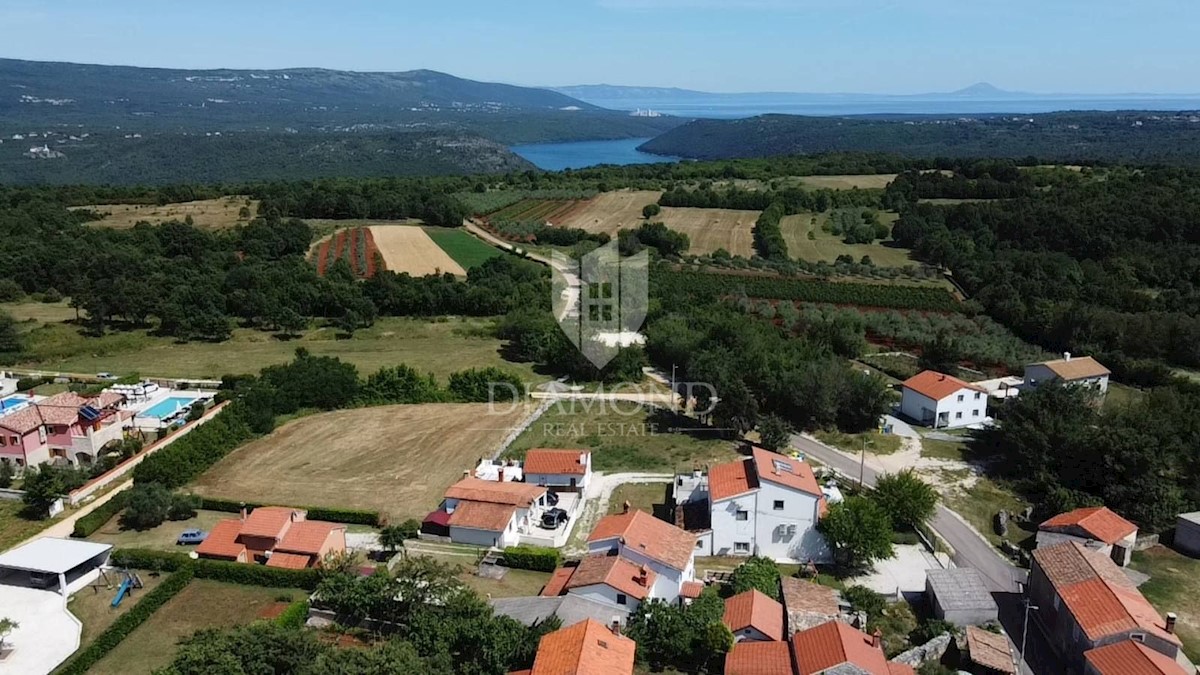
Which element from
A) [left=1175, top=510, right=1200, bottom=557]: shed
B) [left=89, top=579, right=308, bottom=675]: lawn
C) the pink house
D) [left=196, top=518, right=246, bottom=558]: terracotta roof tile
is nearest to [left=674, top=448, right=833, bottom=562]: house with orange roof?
[left=1175, top=510, right=1200, bottom=557]: shed

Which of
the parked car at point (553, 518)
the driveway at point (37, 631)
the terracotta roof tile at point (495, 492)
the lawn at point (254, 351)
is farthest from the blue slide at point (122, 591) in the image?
the lawn at point (254, 351)

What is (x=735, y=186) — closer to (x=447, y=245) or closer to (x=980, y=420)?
(x=447, y=245)

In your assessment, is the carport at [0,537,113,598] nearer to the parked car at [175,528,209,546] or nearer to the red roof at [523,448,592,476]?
the parked car at [175,528,209,546]

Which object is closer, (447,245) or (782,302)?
(782,302)

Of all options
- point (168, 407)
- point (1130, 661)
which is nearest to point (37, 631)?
point (168, 407)

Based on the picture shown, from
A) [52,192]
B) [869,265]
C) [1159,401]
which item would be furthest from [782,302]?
[52,192]

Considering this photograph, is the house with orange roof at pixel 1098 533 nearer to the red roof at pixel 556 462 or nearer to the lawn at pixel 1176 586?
A: the lawn at pixel 1176 586
